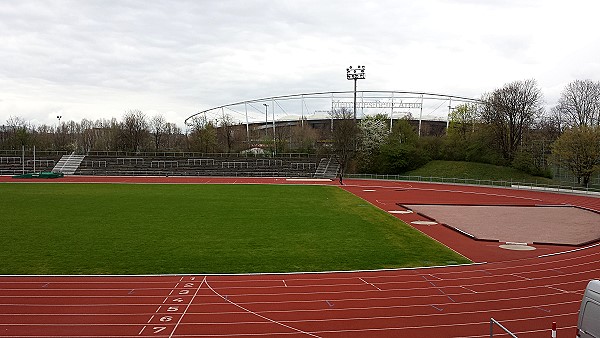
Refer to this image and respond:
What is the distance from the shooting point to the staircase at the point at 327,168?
69.9 m

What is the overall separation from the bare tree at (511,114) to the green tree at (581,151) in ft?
42.1

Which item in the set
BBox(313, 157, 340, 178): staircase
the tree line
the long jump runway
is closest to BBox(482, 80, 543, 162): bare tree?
the tree line

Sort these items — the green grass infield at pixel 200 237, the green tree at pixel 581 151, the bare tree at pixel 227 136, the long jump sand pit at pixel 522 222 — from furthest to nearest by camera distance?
the bare tree at pixel 227 136
the green tree at pixel 581 151
the long jump sand pit at pixel 522 222
the green grass infield at pixel 200 237

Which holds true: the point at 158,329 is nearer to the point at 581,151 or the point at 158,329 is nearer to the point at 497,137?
the point at 581,151

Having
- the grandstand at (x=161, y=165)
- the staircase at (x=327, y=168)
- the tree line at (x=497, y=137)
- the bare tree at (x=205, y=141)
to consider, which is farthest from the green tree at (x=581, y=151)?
the bare tree at (x=205, y=141)

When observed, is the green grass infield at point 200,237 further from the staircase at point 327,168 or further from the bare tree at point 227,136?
the bare tree at point 227,136

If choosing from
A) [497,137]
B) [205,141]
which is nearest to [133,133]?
[205,141]

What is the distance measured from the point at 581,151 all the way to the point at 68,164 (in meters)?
70.4

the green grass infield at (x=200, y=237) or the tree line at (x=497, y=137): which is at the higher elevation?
the tree line at (x=497, y=137)

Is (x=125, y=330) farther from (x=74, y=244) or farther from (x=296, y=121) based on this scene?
(x=296, y=121)

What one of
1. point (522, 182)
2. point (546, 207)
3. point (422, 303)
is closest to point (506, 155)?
point (522, 182)

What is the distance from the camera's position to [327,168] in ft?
238

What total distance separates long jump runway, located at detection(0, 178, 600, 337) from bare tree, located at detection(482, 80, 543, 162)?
2035 inches

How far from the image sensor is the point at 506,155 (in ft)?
216
